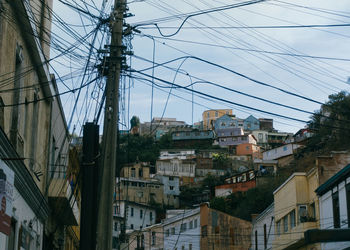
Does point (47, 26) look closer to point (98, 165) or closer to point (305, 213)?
point (98, 165)

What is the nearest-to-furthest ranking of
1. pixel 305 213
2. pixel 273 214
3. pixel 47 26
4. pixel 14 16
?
1. pixel 14 16
2. pixel 47 26
3. pixel 305 213
4. pixel 273 214

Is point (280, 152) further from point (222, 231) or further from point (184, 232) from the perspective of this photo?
point (222, 231)

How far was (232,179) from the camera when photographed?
362 ft

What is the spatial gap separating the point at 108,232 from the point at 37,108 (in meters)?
6.34

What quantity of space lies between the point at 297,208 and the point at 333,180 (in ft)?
23.0

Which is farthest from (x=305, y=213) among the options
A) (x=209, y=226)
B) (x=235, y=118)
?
(x=235, y=118)

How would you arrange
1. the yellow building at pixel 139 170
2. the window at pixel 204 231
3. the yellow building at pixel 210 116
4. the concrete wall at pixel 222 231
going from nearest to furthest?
the concrete wall at pixel 222 231, the window at pixel 204 231, the yellow building at pixel 139 170, the yellow building at pixel 210 116

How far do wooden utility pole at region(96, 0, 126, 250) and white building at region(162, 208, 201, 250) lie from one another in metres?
51.8

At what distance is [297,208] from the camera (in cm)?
3619

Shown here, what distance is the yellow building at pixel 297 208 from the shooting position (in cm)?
3459

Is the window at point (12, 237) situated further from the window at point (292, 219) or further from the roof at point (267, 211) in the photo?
the roof at point (267, 211)

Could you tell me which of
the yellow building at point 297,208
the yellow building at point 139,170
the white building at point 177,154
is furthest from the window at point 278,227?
the white building at point 177,154

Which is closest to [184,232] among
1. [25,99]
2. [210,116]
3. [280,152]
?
[25,99]

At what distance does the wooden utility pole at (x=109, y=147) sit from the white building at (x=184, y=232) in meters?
51.8
